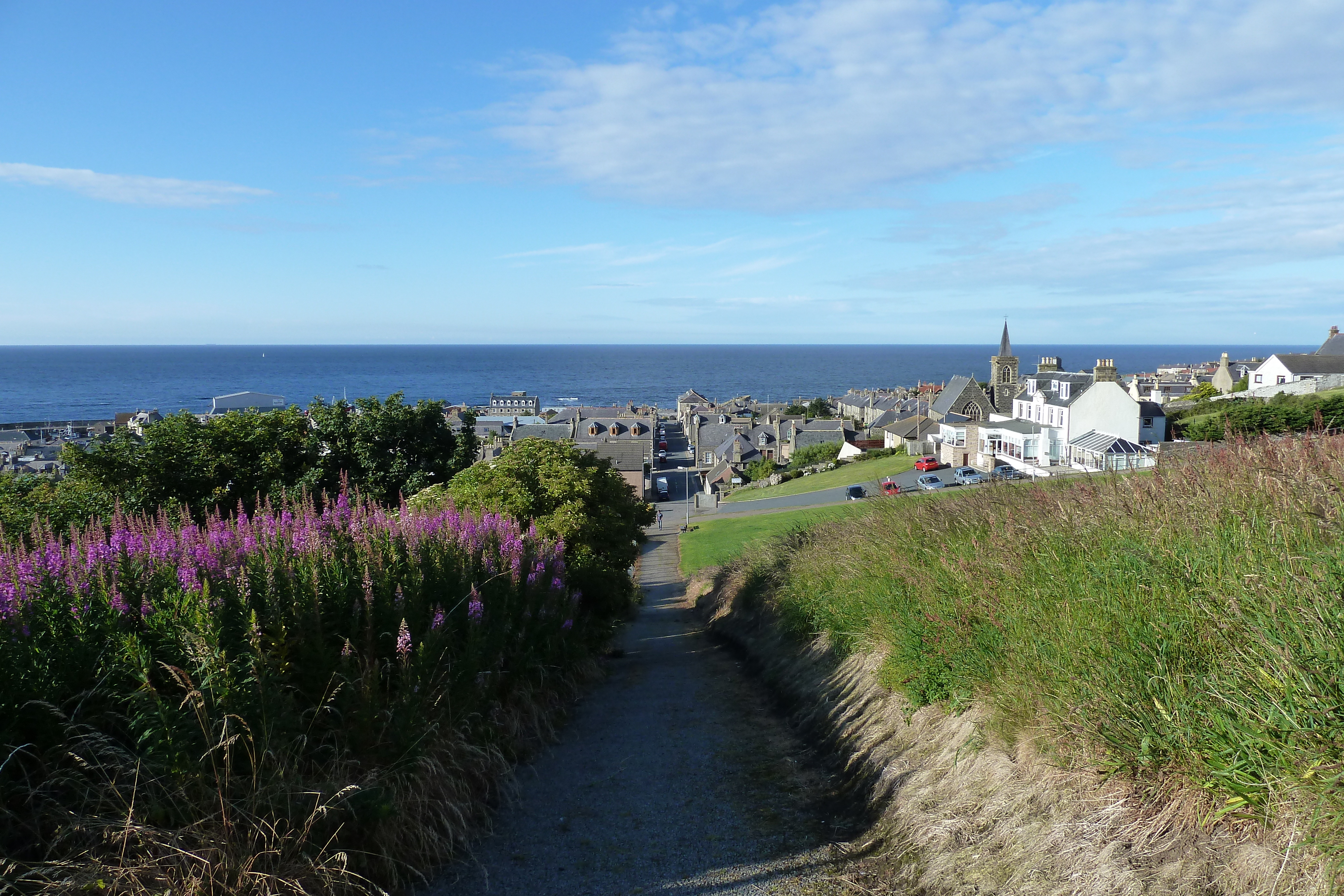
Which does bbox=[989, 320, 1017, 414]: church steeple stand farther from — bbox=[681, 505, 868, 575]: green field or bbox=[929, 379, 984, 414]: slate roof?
bbox=[681, 505, 868, 575]: green field

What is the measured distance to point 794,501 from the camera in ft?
177

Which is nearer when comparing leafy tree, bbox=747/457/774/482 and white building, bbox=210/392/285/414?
leafy tree, bbox=747/457/774/482

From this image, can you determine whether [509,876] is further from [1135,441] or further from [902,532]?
[1135,441]

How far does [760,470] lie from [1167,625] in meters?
78.1

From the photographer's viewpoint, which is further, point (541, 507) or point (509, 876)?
point (541, 507)

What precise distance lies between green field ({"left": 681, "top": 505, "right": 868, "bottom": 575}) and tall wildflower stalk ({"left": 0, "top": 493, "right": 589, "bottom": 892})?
61.6 feet

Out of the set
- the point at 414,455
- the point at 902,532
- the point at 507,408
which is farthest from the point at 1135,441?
the point at 507,408

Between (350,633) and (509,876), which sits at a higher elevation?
(350,633)

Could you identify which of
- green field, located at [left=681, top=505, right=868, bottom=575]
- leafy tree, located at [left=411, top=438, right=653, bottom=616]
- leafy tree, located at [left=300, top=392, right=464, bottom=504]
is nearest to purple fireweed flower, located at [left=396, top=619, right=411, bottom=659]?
leafy tree, located at [left=411, top=438, right=653, bottom=616]

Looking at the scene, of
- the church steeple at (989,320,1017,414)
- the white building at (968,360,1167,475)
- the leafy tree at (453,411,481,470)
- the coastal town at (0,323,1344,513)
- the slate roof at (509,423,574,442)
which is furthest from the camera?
the slate roof at (509,423,574,442)

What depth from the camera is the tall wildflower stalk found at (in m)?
4.60

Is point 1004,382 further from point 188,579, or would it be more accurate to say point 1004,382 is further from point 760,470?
point 188,579

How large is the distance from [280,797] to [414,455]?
21995mm

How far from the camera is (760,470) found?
82750 mm
